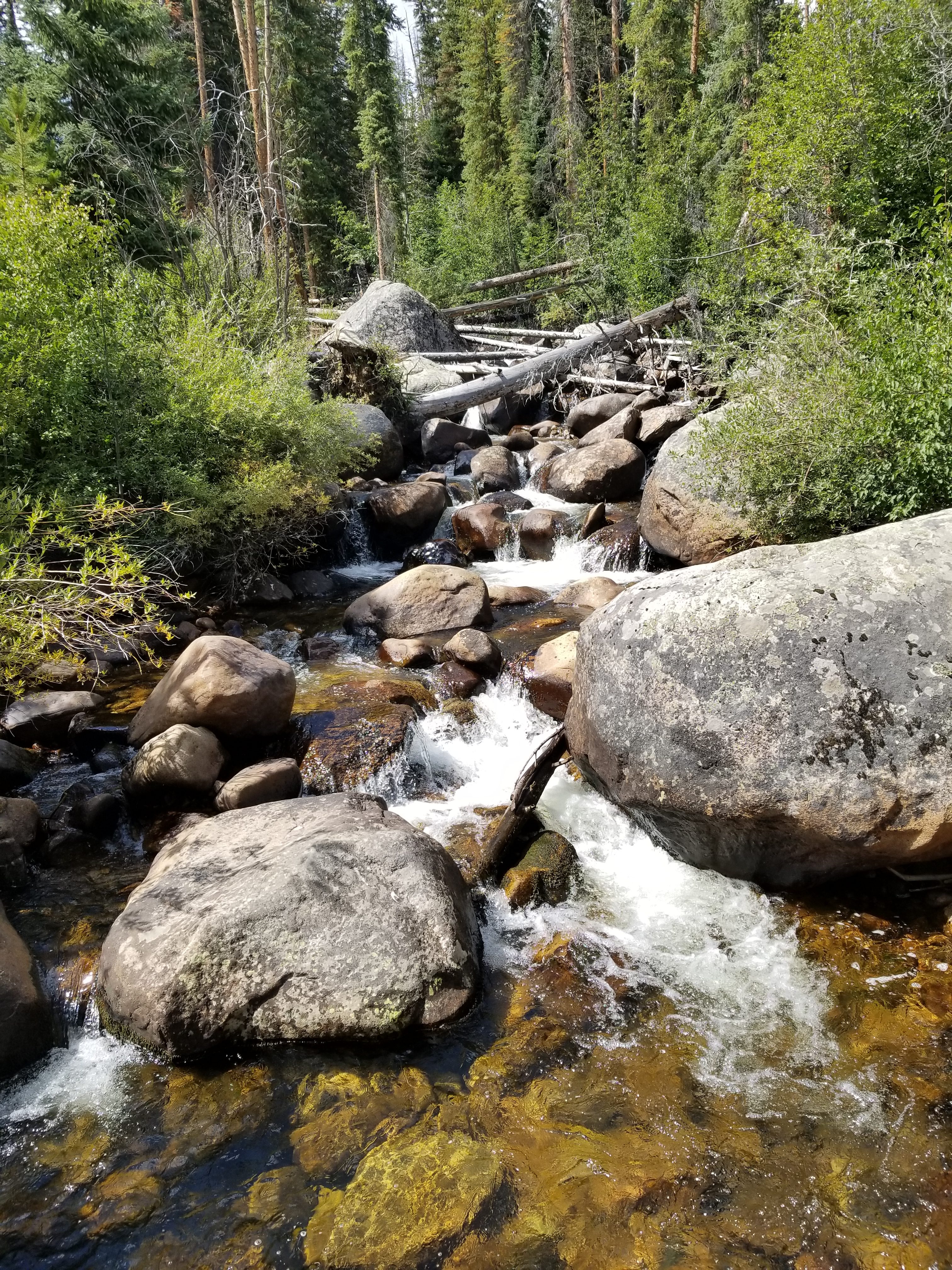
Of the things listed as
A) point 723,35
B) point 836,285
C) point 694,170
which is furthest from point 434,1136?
point 723,35

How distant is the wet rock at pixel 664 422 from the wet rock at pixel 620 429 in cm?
13

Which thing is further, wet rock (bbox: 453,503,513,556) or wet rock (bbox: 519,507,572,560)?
wet rock (bbox: 453,503,513,556)

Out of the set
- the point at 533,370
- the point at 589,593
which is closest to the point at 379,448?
the point at 533,370

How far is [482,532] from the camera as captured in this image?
11.4 metres

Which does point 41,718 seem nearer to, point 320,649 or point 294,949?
point 320,649

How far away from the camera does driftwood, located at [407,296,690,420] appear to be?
15.9m

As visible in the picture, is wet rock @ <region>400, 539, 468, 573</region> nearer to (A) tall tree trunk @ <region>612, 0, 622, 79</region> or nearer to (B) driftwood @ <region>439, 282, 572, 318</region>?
(B) driftwood @ <region>439, 282, 572, 318</region>

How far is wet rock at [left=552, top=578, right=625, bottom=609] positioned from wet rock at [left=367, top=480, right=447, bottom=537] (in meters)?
3.06

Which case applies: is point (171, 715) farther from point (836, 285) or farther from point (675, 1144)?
point (836, 285)

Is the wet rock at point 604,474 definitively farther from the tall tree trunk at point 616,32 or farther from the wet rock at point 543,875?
the tall tree trunk at point 616,32

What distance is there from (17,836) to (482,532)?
24.6ft

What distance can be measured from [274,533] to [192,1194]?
304 inches

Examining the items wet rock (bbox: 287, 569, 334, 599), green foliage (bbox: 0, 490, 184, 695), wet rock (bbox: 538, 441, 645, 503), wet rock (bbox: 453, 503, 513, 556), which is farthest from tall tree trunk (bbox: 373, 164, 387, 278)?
green foliage (bbox: 0, 490, 184, 695)

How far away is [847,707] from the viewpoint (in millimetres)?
4445
